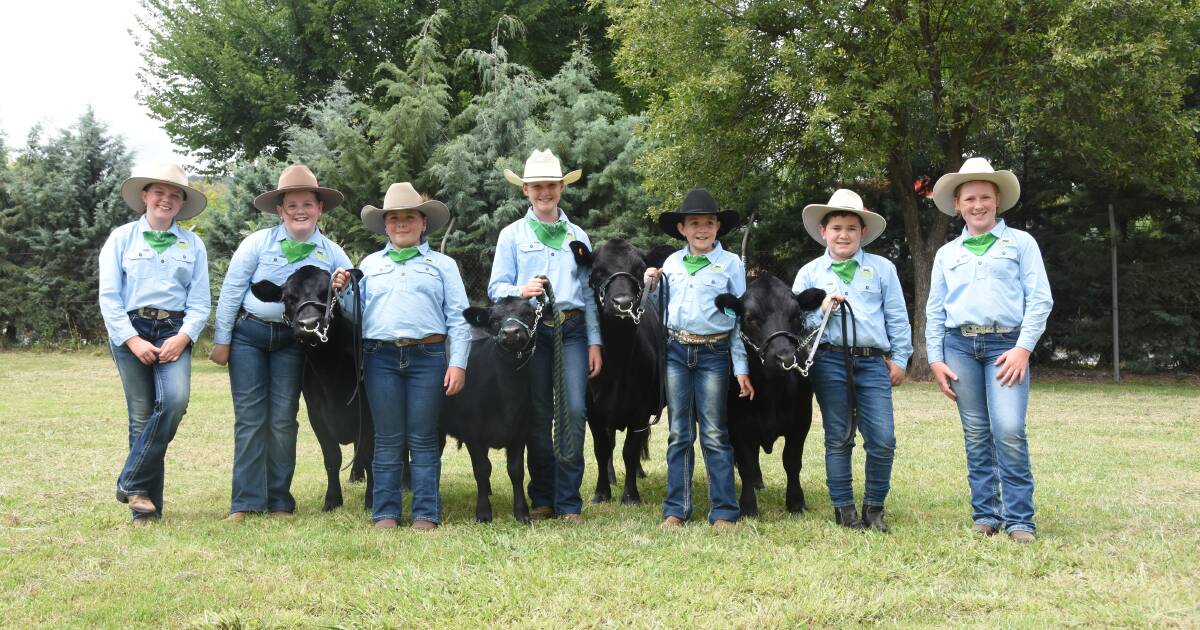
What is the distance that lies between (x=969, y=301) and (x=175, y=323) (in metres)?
5.01

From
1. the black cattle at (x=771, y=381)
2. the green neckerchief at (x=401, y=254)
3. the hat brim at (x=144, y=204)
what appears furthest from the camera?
the hat brim at (x=144, y=204)

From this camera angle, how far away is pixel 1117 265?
18.5 metres

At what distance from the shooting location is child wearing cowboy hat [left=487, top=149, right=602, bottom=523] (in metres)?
5.84

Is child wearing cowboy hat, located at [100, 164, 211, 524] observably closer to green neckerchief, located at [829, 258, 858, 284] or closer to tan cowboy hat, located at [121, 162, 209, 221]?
tan cowboy hat, located at [121, 162, 209, 221]

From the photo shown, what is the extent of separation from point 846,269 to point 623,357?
5.50ft

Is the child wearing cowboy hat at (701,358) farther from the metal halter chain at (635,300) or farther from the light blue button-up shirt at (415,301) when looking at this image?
the light blue button-up shirt at (415,301)

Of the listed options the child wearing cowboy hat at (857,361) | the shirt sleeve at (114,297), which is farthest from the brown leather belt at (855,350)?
the shirt sleeve at (114,297)

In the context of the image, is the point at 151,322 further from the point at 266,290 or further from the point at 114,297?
the point at 266,290

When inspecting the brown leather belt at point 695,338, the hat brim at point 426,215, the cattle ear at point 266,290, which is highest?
the hat brim at point 426,215

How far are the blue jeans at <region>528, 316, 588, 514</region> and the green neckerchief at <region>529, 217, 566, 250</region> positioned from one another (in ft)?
1.71

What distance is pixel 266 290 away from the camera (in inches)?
225

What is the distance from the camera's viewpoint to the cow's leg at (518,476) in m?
5.87

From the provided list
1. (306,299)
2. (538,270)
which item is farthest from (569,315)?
(306,299)

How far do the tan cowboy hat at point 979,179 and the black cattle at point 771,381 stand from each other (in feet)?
3.43
